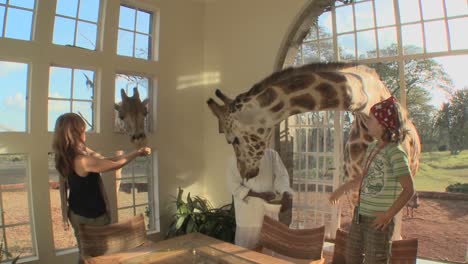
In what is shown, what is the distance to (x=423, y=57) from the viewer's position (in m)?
3.13

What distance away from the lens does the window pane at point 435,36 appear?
10.1 ft

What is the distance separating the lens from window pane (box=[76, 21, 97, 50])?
11.3 ft

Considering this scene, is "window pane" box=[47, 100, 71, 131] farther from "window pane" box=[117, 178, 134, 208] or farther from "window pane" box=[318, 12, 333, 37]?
"window pane" box=[318, 12, 333, 37]

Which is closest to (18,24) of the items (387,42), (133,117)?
(133,117)

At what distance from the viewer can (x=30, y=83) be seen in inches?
123

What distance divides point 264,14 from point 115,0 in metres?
1.58

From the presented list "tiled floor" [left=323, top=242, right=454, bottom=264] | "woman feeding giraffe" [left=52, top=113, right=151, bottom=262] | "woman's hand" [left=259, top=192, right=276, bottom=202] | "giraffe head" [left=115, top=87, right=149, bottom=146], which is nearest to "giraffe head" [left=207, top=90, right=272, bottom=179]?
"woman's hand" [left=259, top=192, right=276, bottom=202]

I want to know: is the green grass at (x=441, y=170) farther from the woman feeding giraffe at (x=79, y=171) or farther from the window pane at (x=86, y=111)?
the window pane at (x=86, y=111)

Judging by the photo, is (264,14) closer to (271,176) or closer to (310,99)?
(271,176)

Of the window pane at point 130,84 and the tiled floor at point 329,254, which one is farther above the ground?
the window pane at point 130,84

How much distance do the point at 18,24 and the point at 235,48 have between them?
2.22m

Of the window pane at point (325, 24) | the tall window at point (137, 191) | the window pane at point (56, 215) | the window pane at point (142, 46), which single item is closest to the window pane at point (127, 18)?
the window pane at point (142, 46)

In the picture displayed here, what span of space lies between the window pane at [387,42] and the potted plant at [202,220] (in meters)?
2.26

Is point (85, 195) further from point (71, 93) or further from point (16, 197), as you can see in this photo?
point (71, 93)
